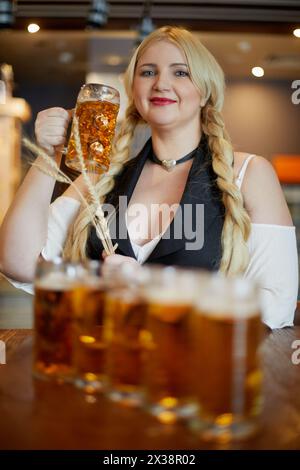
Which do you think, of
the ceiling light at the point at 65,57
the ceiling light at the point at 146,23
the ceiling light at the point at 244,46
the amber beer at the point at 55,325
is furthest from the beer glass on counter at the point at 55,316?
the ceiling light at the point at 65,57

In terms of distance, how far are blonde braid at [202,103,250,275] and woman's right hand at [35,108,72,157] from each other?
0.46 meters

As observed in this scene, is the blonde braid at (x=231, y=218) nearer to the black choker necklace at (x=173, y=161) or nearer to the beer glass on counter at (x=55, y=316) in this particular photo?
the black choker necklace at (x=173, y=161)

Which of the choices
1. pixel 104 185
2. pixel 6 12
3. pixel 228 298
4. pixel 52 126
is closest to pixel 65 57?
pixel 6 12

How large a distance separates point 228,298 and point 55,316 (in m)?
0.29

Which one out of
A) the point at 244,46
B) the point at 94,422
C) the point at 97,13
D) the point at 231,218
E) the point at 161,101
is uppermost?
the point at 244,46

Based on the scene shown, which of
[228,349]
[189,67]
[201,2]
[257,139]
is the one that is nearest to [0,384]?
[228,349]

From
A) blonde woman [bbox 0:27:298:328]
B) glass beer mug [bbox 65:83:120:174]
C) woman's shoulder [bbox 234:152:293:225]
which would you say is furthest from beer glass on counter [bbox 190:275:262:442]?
woman's shoulder [bbox 234:152:293:225]

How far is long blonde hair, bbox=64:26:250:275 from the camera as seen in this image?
5.36ft

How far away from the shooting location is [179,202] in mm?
1686

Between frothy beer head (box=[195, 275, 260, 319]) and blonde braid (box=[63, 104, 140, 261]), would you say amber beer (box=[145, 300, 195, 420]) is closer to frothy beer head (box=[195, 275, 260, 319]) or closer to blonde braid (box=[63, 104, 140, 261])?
frothy beer head (box=[195, 275, 260, 319])

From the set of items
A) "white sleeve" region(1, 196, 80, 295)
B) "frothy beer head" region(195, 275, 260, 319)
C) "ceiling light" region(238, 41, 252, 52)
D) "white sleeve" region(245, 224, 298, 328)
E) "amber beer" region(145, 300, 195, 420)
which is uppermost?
"ceiling light" region(238, 41, 252, 52)

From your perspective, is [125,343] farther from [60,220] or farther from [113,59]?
[113,59]
